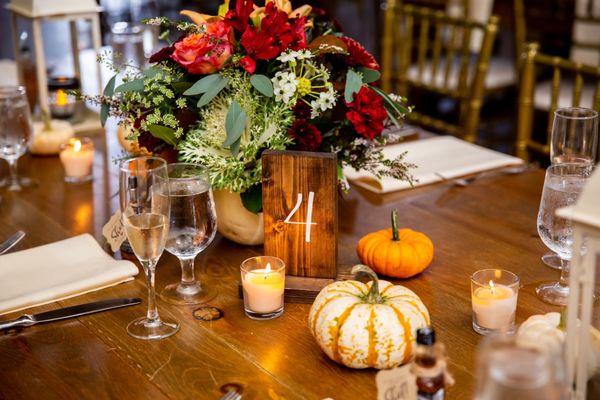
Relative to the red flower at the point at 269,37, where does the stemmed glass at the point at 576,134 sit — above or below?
below

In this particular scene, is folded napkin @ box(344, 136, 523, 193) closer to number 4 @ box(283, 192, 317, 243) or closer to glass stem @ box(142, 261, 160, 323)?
number 4 @ box(283, 192, 317, 243)

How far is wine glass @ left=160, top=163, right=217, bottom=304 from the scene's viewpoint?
1.24 metres

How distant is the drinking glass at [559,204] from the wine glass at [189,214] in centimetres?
53

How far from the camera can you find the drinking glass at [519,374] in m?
0.60

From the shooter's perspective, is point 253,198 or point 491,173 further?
point 491,173

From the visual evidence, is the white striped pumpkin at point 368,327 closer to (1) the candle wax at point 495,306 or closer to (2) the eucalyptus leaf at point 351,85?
(1) the candle wax at point 495,306

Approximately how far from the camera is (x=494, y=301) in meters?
1.18

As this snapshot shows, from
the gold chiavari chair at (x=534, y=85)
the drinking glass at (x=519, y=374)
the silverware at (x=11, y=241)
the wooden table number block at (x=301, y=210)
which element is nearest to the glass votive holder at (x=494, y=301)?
the wooden table number block at (x=301, y=210)

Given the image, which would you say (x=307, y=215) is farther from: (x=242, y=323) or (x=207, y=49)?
(x=207, y=49)

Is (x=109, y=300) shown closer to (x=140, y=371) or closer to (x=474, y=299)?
(x=140, y=371)

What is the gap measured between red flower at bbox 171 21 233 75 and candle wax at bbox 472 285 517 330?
1.92ft

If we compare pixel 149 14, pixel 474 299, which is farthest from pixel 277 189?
pixel 149 14

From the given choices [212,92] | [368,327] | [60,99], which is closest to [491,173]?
[212,92]

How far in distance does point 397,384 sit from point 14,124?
3.96 ft
